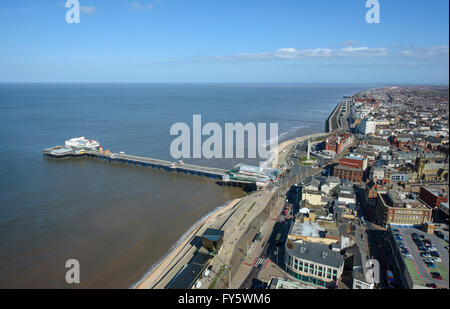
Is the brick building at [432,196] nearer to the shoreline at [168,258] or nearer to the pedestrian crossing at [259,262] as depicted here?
the pedestrian crossing at [259,262]

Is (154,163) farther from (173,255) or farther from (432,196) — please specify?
(432,196)

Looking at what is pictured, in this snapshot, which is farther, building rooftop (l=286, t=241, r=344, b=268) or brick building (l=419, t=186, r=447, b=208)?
brick building (l=419, t=186, r=447, b=208)

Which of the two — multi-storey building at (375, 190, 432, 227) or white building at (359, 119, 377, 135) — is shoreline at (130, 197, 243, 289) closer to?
multi-storey building at (375, 190, 432, 227)

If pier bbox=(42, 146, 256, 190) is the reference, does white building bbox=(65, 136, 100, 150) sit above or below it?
above

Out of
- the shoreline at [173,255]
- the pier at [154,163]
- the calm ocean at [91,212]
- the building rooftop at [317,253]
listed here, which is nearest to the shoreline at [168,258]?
the shoreline at [173,255]

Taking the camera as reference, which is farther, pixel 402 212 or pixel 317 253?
pixel 402 212

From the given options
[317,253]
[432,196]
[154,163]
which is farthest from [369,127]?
[317,253]

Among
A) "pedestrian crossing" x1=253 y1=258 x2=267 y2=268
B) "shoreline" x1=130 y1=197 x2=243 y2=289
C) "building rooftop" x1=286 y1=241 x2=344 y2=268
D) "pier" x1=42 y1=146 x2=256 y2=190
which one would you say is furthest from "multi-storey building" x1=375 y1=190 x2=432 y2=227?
"pier" x1=42 y1=146 x2=256 y2=190

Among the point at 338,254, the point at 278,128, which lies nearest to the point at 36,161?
the point at 338,254
